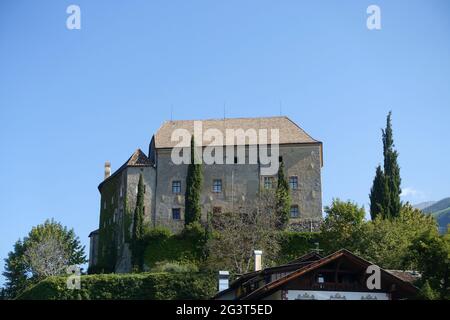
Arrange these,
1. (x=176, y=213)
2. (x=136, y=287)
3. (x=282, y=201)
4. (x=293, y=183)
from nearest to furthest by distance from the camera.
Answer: (x=136, y=287) < (x=282, y=201) < (x=176, y=213) < (x=293, y=183)

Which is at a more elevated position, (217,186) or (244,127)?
(244,127)

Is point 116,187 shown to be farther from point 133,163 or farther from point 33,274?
point 33,274

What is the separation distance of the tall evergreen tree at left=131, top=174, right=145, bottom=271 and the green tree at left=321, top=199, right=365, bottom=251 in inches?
594

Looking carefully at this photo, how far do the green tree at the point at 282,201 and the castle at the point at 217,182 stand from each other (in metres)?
0.90

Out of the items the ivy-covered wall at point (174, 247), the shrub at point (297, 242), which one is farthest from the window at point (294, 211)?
the ivy-covered wall at point (174, 247)

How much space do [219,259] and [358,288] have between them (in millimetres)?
25112

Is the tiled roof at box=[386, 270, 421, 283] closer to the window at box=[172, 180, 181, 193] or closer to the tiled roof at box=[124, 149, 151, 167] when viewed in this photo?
the window at box=[172, 180, 181, 193]

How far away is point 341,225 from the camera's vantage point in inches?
2197

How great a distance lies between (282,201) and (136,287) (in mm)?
15333

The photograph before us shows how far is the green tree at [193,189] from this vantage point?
6309 cm

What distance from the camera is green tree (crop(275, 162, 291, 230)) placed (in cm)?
6203

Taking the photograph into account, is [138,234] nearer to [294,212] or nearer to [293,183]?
[294,212]

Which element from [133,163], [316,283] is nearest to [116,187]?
[133,163]

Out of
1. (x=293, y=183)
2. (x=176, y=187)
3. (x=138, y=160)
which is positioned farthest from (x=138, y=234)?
(x=293, y=183)
